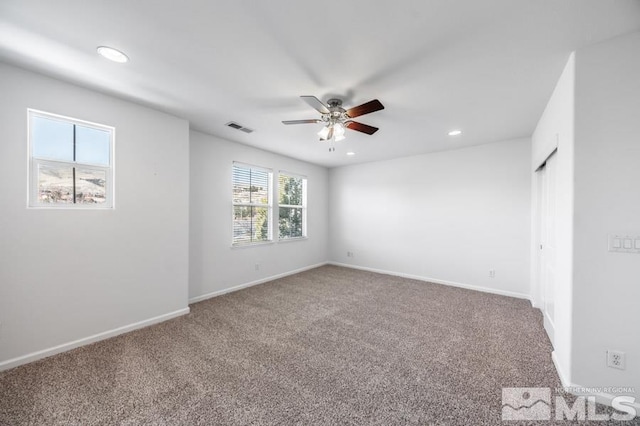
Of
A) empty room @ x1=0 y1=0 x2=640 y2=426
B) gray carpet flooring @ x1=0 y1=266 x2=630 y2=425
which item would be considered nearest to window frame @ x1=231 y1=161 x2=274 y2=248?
empty room @ x1=0 y1=0 x2=640 y2=426

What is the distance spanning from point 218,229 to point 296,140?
1986 millimetres

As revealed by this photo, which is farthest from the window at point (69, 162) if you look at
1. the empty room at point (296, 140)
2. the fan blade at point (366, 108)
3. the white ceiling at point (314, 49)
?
the fan blade at point (366, 108)

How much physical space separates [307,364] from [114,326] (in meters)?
2.22

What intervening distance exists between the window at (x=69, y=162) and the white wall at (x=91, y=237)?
8 cm

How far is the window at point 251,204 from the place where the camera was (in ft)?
14.7

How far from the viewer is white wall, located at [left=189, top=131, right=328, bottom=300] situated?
150 inches

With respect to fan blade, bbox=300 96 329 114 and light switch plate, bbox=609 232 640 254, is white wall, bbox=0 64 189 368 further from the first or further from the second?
light switch plate, bbox=609 232 640 254

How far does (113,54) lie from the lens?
1.97 meters

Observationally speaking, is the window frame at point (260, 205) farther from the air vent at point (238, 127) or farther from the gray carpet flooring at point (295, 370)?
the gray carpet flooring at point (295, 370)

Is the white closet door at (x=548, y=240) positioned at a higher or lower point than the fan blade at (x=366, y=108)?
lower

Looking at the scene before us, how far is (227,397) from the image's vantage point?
1.83 meters

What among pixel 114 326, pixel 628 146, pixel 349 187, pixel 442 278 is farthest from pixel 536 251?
pixel 114 326

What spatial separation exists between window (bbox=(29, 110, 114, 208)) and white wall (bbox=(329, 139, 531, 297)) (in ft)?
15.2

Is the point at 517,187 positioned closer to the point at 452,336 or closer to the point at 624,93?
the point at 624,93
